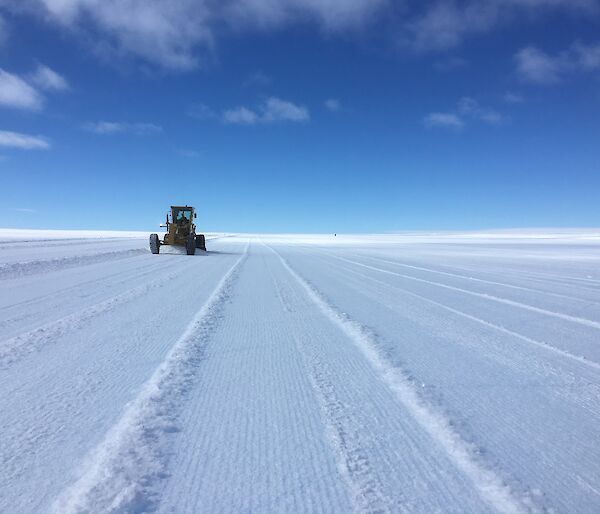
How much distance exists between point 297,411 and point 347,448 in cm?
55

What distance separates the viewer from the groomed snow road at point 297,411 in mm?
1899

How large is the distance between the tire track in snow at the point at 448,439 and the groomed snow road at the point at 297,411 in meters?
0.01

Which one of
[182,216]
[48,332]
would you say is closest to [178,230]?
[182,216]

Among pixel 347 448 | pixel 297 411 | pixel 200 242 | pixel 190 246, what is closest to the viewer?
pixel 347 448

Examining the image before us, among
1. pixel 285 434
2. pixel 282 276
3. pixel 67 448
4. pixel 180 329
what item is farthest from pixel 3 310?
pixel 282 276

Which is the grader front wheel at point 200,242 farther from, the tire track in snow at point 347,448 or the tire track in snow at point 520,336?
the tire track in snow at point 347,448

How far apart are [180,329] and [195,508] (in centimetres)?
330

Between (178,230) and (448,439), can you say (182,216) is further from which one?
(448,439)

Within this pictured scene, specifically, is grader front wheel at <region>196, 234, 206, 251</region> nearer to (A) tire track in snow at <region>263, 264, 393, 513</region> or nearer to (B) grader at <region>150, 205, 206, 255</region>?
(B) grader at <region>150, 205, 206, 255</region>

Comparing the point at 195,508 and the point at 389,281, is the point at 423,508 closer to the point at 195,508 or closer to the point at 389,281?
the point at 195,508

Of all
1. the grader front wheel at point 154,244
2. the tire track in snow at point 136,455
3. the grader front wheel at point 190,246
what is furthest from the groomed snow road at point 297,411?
the grader front wheel at point 154,244

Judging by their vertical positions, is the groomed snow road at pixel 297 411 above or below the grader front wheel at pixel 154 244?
below

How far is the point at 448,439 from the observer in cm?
238

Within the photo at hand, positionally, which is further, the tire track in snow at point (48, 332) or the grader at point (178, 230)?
the grader at point (178, 230)
